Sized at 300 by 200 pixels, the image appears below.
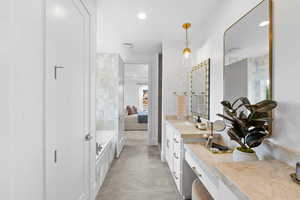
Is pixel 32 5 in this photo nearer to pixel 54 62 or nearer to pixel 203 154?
pixel 54 62

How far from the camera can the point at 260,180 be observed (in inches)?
38.0

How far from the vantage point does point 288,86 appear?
1.23m

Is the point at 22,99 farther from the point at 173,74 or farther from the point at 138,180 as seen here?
the point at 173,74

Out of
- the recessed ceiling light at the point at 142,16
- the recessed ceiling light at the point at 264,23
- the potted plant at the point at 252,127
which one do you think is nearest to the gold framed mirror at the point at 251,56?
the recessed ceiling light at the point at 264,23

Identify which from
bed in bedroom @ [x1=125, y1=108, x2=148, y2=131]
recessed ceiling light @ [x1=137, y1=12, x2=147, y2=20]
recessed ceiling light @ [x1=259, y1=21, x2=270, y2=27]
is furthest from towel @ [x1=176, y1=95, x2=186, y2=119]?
bed in bedroom @ [x1=125, y1=108, x2=148, y2=131]

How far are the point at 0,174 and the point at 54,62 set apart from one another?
0.73 m

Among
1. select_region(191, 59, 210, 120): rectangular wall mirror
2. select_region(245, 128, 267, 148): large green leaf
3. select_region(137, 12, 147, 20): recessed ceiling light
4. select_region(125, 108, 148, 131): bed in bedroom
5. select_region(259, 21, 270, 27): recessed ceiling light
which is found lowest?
select_region(125, 108, 148, 131): bed in bedroom

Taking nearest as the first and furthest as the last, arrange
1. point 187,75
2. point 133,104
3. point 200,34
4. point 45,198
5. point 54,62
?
point 45,198 → point 54,62 → point 200,34 → point 187,75 → point 133,104

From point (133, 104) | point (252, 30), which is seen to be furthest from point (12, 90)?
point (133, 104)

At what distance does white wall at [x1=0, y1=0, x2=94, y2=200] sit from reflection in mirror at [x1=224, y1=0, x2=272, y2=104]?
1.59 m

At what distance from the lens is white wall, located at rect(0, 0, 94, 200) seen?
75 centimetres

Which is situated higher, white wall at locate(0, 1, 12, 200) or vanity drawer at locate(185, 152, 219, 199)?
white wall at locate(0, 1, 12, 200)

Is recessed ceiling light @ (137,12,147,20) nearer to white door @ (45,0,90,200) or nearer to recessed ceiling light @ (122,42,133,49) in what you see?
white door @ (45,0,90,200)

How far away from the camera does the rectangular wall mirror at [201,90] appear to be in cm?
280
